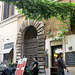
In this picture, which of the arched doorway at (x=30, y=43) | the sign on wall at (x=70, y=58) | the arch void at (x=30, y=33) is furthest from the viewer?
the arch void at (x=30, y=33)

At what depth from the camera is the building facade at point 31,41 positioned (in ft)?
39.7

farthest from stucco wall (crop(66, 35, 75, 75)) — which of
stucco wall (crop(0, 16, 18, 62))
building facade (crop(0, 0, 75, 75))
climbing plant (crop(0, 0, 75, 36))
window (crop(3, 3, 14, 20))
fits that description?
window (crop(3, 3, 14, 20))

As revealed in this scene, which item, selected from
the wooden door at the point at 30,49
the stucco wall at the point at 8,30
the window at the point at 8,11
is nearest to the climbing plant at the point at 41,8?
the wooden door at the point at 30,49

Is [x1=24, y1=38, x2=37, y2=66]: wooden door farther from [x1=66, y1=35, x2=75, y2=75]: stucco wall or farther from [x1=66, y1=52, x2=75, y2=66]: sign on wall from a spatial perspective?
[x1=66, y1=52, x2=75, y2=66]: sign on wall

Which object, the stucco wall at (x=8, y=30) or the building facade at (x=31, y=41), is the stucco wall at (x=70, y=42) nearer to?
the building facade at (x=31, y=41)

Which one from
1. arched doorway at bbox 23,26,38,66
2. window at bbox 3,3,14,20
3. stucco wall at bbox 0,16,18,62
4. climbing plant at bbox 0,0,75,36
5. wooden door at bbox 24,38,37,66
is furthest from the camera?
window at bbox 3,3,14,20

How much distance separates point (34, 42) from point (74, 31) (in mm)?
4585

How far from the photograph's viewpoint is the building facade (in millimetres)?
12109

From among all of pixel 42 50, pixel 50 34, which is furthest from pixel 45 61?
pixel 50 34

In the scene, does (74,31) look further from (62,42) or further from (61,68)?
(61,68)

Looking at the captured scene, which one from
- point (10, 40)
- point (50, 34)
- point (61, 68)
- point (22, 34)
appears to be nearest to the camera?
point (61, 68)

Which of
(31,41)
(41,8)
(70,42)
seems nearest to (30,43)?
(31,41)

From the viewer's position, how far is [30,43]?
52.1ft

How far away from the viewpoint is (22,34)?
53.5 feet
